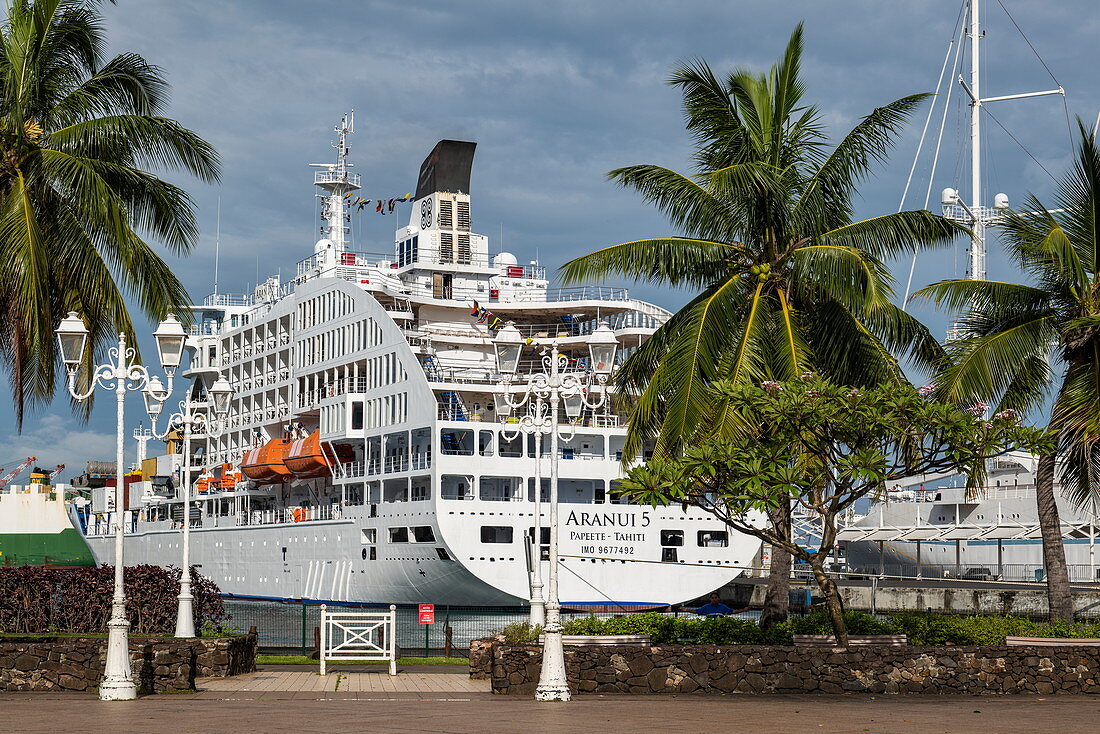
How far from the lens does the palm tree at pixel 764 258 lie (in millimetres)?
23562

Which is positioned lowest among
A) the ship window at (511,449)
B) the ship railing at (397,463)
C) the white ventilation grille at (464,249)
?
the ship railing at (397,463)

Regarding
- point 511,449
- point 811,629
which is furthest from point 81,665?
point 511,449

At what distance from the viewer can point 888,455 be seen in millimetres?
19219

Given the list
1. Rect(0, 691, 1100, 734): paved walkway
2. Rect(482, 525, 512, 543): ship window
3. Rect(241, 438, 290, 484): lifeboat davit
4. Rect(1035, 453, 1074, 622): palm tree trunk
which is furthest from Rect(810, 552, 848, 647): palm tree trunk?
Rect(241, 438, 290, 484): lifeboat davit

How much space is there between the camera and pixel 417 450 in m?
45.2

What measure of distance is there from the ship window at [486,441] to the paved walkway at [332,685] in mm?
20869

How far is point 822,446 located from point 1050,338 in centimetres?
610

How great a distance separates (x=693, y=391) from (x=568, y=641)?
5.96 meters

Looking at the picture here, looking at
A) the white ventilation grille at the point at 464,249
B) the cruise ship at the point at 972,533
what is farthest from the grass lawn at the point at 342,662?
the cruise ship at the point at 972,533

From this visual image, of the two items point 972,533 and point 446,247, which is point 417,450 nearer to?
point 446,247

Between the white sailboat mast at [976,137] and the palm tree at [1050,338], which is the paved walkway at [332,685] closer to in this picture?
the palm tree at [1050,338]

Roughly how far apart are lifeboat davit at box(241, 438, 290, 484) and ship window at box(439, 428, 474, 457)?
13.0 m

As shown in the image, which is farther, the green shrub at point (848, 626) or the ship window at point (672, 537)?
the ship window at point (672, 537)

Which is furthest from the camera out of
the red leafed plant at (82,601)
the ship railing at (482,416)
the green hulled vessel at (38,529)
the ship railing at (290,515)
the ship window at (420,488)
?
the green hulled vessel at (38,529)
